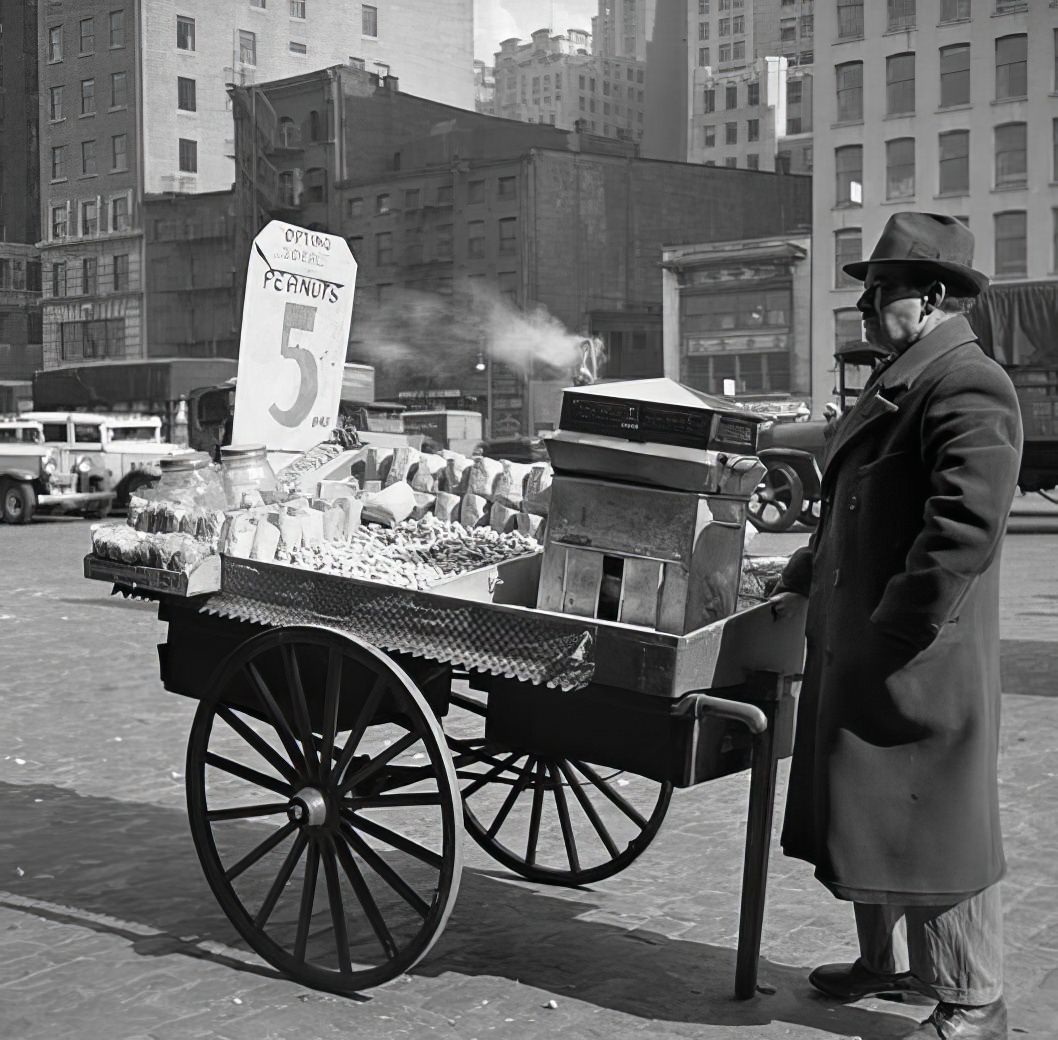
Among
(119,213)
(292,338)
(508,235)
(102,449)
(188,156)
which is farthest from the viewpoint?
(188,156)

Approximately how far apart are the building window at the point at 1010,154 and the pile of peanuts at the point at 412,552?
162 feet

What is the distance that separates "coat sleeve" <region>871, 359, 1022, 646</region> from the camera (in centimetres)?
364

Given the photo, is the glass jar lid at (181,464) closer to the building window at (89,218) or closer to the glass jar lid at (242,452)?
the glass jar lid at (242,452)

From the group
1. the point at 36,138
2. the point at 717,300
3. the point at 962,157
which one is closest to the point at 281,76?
the point at 36,138

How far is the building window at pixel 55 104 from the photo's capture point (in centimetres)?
8031

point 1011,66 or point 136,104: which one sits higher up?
point 136,104

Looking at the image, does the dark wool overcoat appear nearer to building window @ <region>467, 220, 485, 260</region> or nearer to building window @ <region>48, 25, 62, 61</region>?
building window @ <region>467, 220, 485, 260</region>

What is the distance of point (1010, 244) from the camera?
50594mm

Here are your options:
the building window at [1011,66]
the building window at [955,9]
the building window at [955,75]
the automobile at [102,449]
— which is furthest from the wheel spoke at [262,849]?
the building window at [955,9]

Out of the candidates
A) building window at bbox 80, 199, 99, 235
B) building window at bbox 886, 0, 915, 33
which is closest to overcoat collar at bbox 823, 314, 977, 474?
building window at bbox 886, 0, 915, 33

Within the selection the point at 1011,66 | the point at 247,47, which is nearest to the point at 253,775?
the point at 1011,66

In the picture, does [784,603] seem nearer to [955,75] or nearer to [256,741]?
[256,741]

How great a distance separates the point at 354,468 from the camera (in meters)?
8.45

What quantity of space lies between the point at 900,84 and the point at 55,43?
48.3 m
